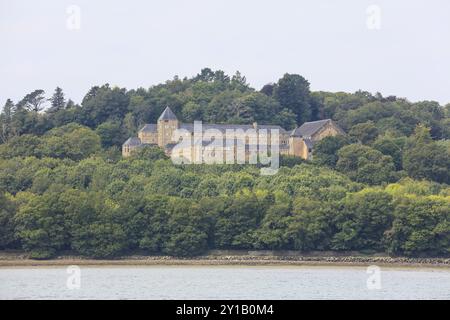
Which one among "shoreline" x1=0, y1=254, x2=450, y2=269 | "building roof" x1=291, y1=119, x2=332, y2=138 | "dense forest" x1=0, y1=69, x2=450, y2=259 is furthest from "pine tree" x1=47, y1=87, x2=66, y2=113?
"shoreline" x1=0, y1=254, x2=450, y2=269

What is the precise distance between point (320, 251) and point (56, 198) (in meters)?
16.7

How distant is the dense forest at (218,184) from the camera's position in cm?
7712

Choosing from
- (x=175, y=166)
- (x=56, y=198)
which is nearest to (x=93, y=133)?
(x=175, y=166)

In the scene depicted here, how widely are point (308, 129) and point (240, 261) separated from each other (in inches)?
1285

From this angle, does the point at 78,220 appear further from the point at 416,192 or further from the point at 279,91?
the point at 279,91

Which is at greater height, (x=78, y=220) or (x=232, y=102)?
(x=232, y=102)

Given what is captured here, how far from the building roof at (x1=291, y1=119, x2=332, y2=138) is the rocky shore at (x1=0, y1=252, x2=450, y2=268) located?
27.1 metres

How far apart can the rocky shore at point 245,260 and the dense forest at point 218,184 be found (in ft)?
1.99

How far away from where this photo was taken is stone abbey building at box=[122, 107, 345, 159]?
4055 inches

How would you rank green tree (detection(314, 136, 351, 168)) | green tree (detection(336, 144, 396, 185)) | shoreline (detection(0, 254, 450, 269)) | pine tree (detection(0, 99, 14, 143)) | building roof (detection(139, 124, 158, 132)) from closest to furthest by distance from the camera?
shoreline (detection(0, 254, 450, 269)) → green tree (detection(336, 144, 396, 185)) → green tree (detection(314, 136, 351, 168)) → building roof (detection(139, 124, 158, 132)) → pine tree (detection(0, 99, 14, 143))

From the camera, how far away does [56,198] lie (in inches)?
3041

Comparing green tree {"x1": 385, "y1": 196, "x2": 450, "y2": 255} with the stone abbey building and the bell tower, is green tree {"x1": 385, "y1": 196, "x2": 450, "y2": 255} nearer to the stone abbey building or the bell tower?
the stone abbey building

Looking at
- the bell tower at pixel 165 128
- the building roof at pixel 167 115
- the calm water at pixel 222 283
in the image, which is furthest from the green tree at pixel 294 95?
the calm water at pixel 222 283

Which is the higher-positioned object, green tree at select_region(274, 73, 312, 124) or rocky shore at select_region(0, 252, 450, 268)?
green tree at select_region(274, 73, 312, 124)
